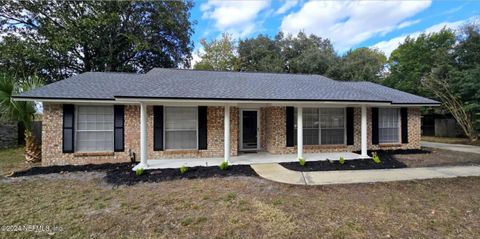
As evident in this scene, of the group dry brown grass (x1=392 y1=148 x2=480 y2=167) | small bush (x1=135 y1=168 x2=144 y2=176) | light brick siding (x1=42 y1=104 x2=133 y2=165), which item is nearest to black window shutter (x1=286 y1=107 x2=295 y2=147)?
dry brown grass (x1=392 y1=148 x2=480 y2=167)

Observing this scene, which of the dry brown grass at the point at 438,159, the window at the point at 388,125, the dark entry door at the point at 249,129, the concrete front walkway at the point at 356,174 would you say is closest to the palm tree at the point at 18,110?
the dark entry door at the point at 249,129

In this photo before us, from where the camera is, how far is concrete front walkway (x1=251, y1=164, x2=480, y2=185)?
604cm

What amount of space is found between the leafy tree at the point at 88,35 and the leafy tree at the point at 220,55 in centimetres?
793

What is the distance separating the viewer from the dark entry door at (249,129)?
9977 millimetres

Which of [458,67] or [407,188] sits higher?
[458,67]

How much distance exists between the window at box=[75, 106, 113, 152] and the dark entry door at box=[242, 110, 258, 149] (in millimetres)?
5315

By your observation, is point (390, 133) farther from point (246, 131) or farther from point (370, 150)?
point (246, 131)

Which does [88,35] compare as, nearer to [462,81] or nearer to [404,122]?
[404,122]

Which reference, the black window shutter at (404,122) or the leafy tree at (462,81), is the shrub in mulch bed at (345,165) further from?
the leafy tree at (462,81)

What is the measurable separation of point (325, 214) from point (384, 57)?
42967mm

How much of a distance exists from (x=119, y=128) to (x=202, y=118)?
3056mm

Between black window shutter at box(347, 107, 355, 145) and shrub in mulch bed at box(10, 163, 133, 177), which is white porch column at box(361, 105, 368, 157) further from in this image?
shrub in mulch bed at box(10, 163, 133, 177)

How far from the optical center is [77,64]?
55.6 ft

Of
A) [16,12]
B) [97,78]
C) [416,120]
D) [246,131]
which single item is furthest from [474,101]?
[16,12]
